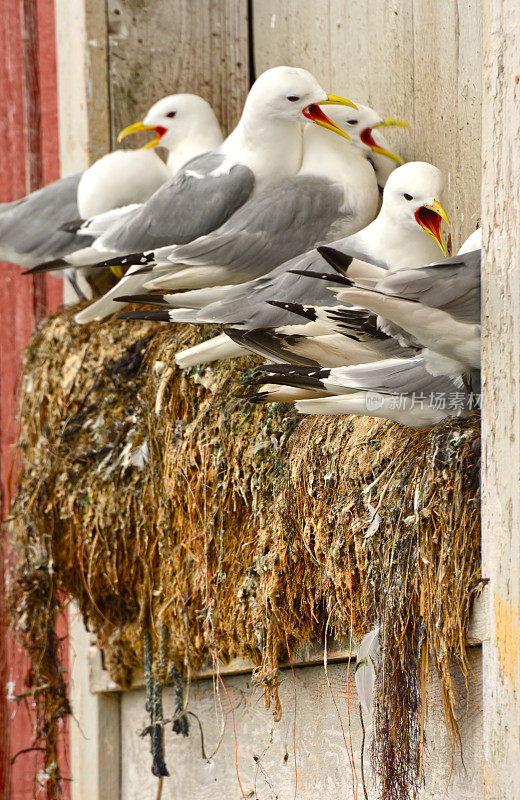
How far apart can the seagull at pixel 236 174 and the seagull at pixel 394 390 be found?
0.67 metres

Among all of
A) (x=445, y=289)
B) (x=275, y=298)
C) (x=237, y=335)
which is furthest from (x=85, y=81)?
(x=445, y=289)

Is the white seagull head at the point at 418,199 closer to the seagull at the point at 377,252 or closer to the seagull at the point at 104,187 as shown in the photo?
the seagull at the point at 377,252

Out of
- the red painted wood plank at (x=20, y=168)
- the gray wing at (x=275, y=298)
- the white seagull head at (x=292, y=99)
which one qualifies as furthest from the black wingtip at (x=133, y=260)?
the red painted wood plank at (x=20, y=168)

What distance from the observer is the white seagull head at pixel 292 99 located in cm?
246

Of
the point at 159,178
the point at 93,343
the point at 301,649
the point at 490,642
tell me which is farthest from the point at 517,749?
the point at 159,178

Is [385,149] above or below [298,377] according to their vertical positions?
above

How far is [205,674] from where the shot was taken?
2.69 metres

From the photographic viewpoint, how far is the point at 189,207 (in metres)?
2.59

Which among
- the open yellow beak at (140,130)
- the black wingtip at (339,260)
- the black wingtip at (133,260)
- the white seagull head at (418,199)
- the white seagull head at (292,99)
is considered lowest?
the black wingtip at (339,260)

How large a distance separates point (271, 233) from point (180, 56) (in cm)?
105

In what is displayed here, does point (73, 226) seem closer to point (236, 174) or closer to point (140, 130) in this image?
point (140, 130)

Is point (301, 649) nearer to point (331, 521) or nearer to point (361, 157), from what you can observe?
point (331, 521)

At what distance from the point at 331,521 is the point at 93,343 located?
3.47ft


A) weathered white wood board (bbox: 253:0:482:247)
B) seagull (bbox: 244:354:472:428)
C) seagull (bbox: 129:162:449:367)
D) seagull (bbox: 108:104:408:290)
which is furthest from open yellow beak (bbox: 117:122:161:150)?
seagull (bbox: 244:354:472:428)
